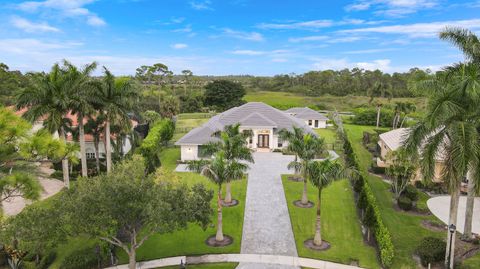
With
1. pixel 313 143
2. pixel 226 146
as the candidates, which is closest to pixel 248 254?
pixel 226 146

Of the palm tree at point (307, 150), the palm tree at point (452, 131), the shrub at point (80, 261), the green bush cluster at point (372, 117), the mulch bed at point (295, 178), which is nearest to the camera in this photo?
the palm tree at point (452, 131)

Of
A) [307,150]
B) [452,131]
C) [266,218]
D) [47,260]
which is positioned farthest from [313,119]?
[47,260]

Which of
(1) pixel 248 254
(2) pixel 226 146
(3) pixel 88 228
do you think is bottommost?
(1) pixel 248 254

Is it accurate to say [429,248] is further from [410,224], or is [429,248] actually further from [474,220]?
[474,220]

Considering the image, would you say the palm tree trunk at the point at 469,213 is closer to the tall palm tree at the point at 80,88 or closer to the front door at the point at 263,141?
the tall palm tree at the point at 80,88

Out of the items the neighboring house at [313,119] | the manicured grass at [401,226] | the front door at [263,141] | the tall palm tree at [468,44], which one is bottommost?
the manicured grass at [401,226]

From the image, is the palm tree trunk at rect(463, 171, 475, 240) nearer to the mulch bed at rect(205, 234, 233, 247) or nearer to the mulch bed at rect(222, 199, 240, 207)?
the mulch bed at rect(205, 234, 233, 247)

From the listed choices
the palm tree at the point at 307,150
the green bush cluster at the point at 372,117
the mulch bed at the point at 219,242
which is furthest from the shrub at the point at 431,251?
the green bush cluster at the point at 372,117
